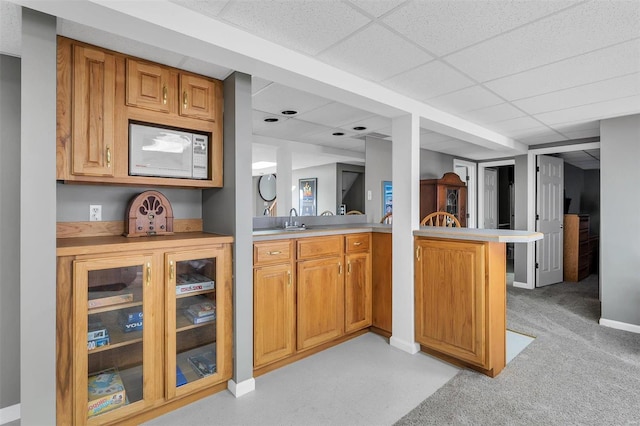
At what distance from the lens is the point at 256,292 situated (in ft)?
7.79

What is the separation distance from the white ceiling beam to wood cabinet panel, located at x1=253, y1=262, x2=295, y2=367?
1350 mm

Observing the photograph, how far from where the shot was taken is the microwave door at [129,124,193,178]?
6.66ft

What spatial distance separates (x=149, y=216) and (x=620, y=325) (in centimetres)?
454

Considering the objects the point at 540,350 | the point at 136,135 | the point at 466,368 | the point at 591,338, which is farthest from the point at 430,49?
the point at 591,338

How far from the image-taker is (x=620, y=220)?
3.44 meters

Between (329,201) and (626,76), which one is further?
(329,201)

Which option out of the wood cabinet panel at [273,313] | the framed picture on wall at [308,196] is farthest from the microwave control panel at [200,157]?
the framed picture on wall at [308,196]

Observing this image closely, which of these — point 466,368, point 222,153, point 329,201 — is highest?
point 222,153

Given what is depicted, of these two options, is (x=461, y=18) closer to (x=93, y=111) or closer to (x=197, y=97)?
(x=197, y=97)

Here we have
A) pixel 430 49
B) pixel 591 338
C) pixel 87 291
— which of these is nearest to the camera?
pixel 87 291

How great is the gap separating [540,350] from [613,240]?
1.63 metres

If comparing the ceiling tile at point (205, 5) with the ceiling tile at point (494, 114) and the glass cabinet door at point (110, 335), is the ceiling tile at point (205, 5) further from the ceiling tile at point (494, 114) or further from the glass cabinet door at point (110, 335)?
the ceiling tile at point (494, 114)

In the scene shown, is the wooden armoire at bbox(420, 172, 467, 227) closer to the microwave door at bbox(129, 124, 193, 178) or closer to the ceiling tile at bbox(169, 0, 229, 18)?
the microwave door at bbox(129, 124, 193, 178)

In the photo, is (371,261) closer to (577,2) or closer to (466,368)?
(466,368)
